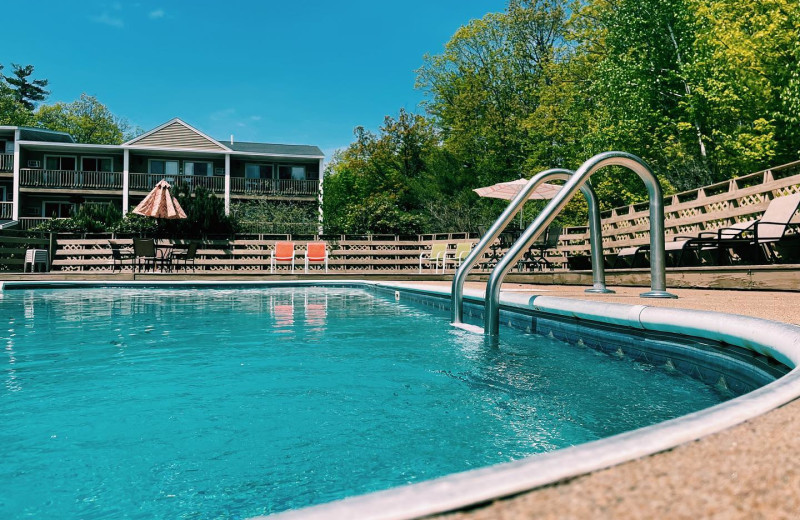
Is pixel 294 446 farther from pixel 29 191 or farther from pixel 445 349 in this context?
pixel 29 191

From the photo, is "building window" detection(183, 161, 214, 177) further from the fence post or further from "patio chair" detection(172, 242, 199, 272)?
"patio chair" detection(172, 242, 199, 272)

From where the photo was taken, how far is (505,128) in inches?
1096

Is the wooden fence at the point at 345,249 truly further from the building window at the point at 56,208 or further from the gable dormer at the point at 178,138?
the building window at the point at 56,208

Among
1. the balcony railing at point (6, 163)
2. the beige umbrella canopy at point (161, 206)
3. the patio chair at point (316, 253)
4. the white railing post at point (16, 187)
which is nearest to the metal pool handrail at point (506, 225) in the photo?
the patio chair at point (316, 253)

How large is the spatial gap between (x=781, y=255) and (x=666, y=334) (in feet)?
20.0

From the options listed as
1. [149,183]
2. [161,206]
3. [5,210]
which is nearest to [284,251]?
[161,206]

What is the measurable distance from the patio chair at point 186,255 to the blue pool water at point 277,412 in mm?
11785

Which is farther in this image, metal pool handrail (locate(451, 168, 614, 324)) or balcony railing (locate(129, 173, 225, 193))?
balcony railing (locate(129, 173, 225, 193))

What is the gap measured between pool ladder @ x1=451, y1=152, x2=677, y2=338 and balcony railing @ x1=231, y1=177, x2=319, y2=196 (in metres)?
25.2

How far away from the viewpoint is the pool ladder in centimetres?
349

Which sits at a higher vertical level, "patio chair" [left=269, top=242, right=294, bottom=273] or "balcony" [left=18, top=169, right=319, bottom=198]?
"balcony" [left=18, top=169, right=319, bottom=198]

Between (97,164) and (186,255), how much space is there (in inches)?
662

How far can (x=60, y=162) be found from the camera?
93.4 ft

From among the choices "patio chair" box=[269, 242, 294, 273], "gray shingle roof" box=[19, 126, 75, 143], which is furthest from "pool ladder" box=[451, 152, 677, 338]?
"gray shingle roof" box=[19, 126, 75, 143]
